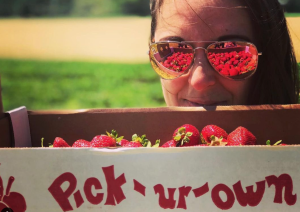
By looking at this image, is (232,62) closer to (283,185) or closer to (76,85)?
(283,185)

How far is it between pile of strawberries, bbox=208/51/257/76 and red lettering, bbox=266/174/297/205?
26.1 inches

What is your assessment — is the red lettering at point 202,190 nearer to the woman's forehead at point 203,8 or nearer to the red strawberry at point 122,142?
the red strawberry at point 122,142

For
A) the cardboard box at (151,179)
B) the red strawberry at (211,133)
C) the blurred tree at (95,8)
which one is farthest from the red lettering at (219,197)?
the blurred tree at (95,8)

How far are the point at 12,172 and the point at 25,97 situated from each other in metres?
3.95

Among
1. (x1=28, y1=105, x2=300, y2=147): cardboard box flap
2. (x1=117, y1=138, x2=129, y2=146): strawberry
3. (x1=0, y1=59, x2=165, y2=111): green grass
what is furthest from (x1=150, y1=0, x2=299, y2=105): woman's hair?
(x1=0, y1=59, x2=165, y2=111): green grass

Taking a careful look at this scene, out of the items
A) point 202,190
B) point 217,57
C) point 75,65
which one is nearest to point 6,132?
point 202,190

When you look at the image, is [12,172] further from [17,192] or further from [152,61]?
[152,61]

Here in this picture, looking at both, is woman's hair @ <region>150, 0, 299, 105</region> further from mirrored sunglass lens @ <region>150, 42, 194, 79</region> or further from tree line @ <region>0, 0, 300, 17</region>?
tree line @ <region>0, 0, 300, 17</region>

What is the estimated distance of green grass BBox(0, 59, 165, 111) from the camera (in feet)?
13.6

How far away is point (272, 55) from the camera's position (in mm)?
1459

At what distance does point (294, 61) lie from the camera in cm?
158

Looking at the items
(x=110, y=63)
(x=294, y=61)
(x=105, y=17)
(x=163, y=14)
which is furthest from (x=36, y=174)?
(x=110, y=63)

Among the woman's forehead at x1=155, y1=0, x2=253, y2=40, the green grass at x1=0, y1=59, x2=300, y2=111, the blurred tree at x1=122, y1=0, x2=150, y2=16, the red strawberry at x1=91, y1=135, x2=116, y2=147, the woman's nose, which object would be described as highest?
the blurred tree at x1=122, y1=0, x2=150, y2=16

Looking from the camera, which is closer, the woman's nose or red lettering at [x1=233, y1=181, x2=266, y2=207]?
red lettering at [x1=233, y1=181, x2=266, y2=207]
